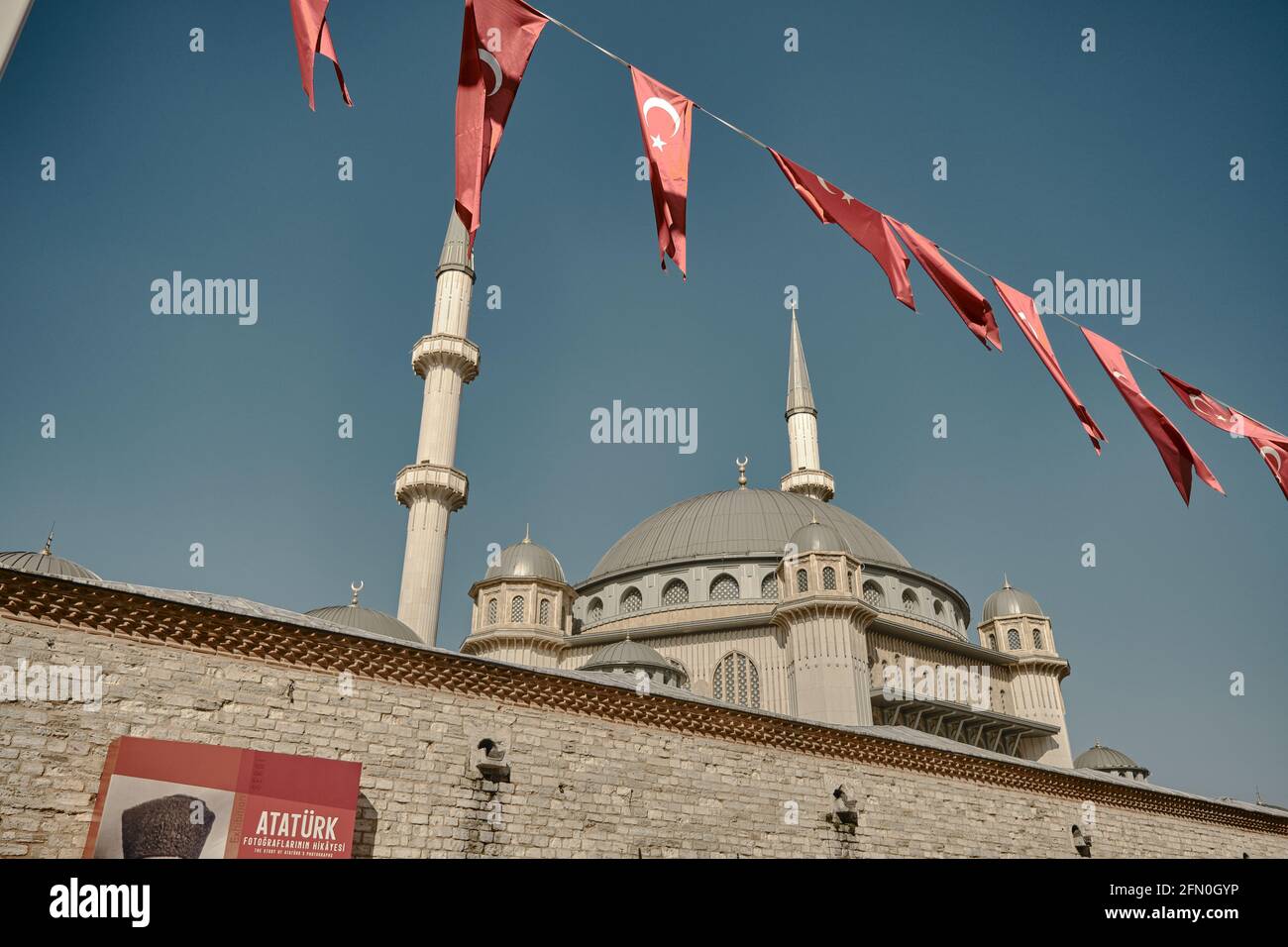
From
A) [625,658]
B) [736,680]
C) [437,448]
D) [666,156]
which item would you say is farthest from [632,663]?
[666,156]

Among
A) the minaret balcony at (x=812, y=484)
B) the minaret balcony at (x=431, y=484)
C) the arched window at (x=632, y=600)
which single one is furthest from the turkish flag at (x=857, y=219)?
the minaret balcony at (x=812, y=484)

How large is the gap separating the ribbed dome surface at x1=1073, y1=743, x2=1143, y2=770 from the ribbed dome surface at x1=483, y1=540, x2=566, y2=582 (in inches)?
960

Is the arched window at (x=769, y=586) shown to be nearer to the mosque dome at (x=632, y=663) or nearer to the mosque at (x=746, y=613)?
the mosque at (x=746, y=613)

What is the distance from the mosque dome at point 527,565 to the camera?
100 feet

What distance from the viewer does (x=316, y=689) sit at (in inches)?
420

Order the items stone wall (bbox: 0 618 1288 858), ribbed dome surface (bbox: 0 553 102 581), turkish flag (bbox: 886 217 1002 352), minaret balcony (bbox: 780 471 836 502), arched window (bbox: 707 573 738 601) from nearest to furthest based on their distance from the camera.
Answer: turkish flag (bbox: 886 217 1002 352) < stone wall (bbox: 0 618 1288 858) < ribbed dome surface (bbox: 0 553 102 581) < arched window (bbox: 707 573 738 601) < minaret balcony (bbox: 780 471 836 502)

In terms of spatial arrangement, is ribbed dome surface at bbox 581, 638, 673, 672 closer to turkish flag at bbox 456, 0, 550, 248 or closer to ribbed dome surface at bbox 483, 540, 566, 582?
ribbed dome surface at bbox 483, 540, 566, 582

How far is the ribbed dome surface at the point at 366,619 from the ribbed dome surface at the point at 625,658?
560 centimetres

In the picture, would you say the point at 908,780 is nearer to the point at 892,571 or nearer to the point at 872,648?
the point at 872,648

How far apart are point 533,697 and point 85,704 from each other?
5282mm

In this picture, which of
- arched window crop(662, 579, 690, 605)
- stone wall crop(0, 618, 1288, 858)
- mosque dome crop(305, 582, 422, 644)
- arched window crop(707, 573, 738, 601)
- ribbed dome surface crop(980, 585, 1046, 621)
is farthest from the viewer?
ribbed dome surface crop(980, 585, 1046, 621)

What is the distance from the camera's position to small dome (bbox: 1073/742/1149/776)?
3766cm

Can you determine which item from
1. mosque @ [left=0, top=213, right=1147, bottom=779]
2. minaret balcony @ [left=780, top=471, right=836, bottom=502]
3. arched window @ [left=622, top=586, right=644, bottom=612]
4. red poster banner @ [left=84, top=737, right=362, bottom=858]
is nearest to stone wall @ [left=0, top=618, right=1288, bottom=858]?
red poster banner @ [left=84, top=737, right=362, bottom=858]

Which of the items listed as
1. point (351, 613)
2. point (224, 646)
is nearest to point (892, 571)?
point (351, 613)
